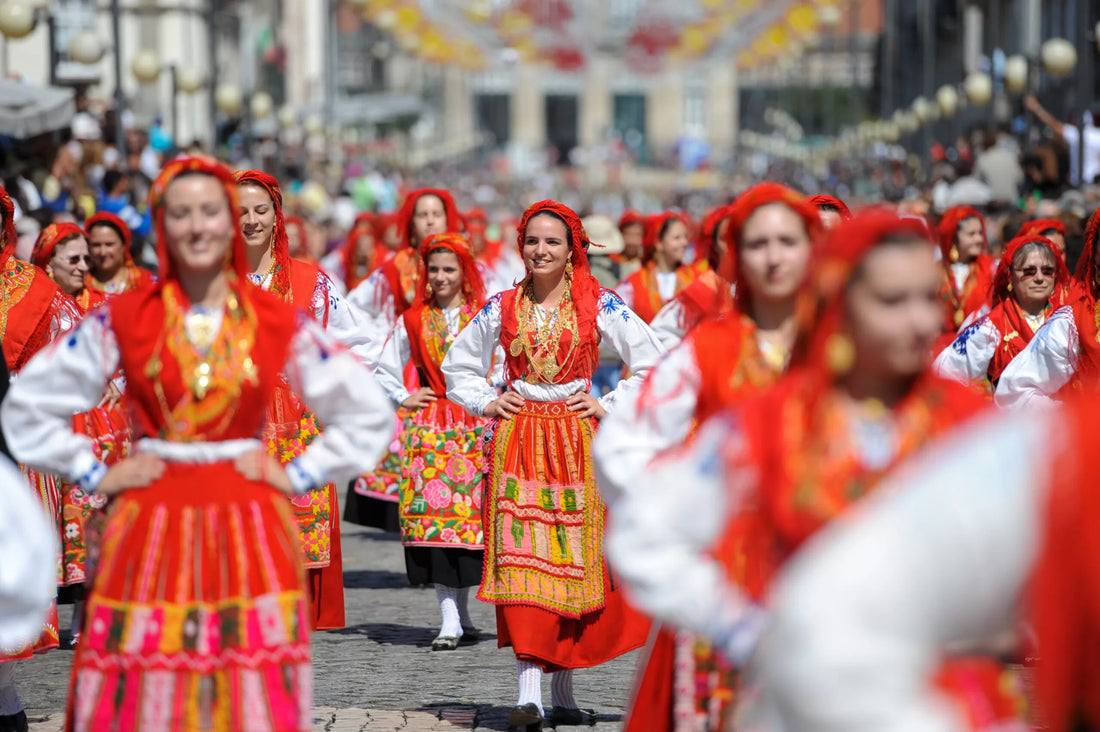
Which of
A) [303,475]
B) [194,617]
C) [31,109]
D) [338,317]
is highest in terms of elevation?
[31,109]

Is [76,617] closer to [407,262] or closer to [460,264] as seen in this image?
[460,264]

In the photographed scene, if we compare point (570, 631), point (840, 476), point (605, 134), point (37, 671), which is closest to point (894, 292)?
point (840, 476)

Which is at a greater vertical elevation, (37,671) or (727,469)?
(727,469)

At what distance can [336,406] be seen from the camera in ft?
14.7

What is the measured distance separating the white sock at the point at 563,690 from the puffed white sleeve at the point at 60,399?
2.64m

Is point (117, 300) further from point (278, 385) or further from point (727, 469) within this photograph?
point (278, 385)

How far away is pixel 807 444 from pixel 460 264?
5618 millimetres

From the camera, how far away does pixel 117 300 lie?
4.49 meters

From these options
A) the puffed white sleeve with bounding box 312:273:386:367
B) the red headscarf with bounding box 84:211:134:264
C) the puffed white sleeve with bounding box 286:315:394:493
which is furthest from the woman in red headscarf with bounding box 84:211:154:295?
the puffed white sleeve with bounding box 286:315:394:493

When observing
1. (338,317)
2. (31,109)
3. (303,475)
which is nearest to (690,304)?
(338,317)

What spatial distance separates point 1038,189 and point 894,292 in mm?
14424

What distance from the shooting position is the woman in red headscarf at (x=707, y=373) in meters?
4.08

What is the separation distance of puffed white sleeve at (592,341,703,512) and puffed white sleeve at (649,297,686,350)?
406 cm

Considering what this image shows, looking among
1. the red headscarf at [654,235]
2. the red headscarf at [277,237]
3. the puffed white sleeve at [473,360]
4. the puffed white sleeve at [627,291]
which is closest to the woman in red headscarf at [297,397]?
the red headscarf at [277,237]
